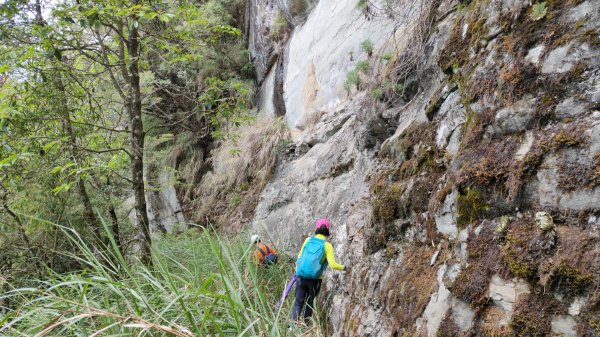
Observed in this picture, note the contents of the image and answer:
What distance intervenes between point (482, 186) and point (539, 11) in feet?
4.05

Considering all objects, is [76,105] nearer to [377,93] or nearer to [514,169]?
[377,93]

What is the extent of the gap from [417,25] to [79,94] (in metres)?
4.48

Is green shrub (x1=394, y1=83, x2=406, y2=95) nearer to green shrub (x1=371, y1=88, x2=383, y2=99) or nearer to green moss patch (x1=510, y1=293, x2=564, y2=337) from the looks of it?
green shrub (x1=371, y1=88, x2=383, y2=99)

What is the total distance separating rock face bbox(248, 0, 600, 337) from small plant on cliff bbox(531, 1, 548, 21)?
0.07ft

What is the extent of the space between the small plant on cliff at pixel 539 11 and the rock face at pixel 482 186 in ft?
0.07

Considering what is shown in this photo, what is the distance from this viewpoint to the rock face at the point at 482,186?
89.7 inches

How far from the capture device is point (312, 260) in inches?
187

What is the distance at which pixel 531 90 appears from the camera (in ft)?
9.12

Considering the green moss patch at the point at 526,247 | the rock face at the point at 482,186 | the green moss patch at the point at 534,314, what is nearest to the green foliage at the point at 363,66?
the rock face at the point at 482,186

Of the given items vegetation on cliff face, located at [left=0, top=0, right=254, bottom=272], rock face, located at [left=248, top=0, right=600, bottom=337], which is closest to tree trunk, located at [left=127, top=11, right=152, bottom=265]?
vegetation on cliff face, located at [left=0, top=0, right=254, bottom=272]

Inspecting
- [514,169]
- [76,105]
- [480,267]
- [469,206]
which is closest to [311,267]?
[469,206]

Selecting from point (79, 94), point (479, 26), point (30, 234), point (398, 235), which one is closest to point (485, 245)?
point (398, 235)

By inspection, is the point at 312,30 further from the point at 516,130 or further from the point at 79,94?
the point at 516,130

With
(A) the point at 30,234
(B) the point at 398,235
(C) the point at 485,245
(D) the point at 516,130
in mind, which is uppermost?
(A) the point at 30,234
